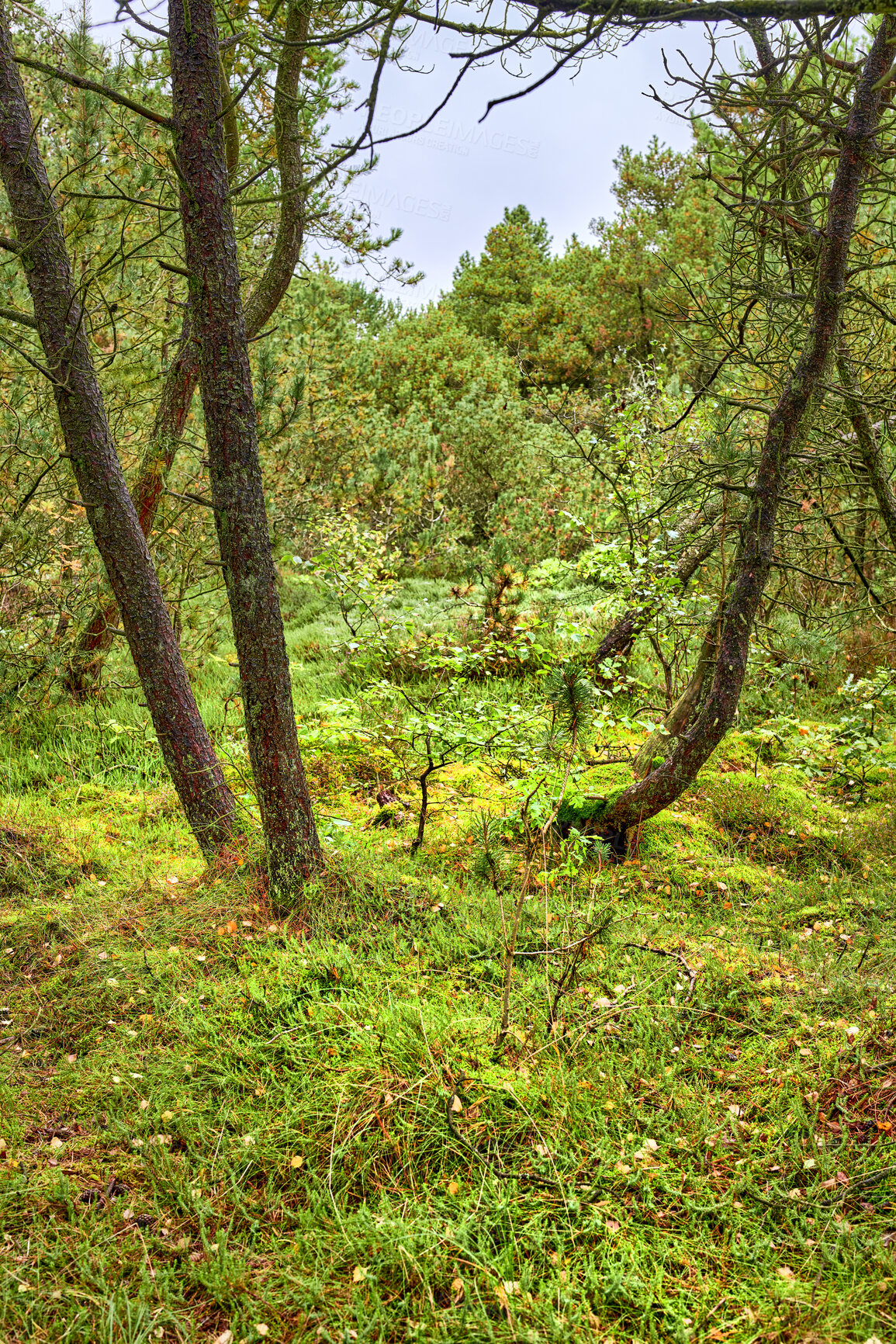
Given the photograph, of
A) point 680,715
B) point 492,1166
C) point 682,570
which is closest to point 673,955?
point 492,1166

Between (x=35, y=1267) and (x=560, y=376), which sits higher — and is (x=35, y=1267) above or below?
below

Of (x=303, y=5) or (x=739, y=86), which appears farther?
(x=303, y=5)

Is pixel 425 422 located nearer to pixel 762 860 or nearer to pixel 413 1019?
pixel 762 860

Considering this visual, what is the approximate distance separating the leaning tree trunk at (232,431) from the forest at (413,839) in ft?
0.06

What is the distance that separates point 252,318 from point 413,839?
3.45 metres

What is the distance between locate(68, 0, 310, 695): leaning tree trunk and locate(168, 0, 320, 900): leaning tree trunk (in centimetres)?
17

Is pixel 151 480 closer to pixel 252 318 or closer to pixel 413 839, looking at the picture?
pixel 252 318

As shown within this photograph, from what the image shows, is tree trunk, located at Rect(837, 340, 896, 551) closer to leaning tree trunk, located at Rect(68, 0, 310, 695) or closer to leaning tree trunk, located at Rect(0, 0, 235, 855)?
leaning tree trunk, located at Rect(68, 0, 310, 695)

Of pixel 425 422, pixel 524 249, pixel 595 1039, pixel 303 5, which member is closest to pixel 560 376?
pixel 524 249

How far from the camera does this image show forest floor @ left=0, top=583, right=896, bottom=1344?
1.92 meters

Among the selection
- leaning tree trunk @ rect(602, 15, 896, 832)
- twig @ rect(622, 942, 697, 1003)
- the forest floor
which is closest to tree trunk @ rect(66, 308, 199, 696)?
the forest floor

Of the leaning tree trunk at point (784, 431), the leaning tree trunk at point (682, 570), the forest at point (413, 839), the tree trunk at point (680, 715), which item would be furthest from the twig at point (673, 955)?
the leaning tree trunk at point (682, 570)

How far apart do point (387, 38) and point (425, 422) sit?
9.46 m

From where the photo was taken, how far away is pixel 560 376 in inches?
728
